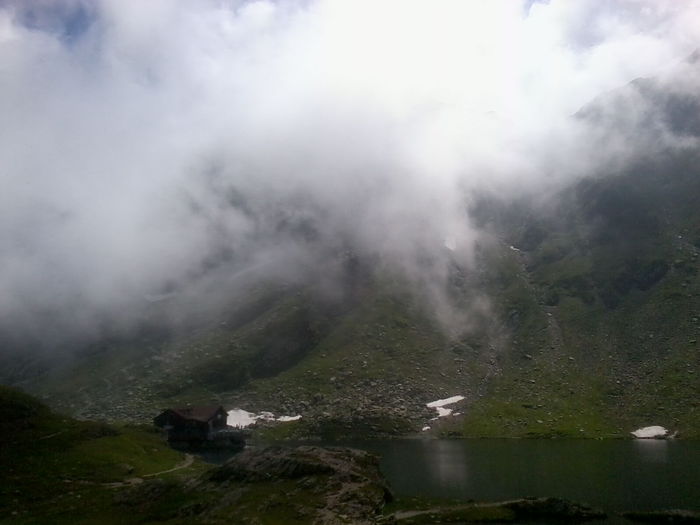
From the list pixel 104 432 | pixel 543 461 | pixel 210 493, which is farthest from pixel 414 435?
pixel 210 493

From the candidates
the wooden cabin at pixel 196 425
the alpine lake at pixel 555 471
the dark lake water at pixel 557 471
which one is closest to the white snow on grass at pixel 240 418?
the wooden cabin at pixel 196 425

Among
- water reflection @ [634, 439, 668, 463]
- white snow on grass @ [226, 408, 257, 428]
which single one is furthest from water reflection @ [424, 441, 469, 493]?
white snow on grass @ [226, 408, 257, 428]

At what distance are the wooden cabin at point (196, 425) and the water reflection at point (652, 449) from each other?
85326 millimetres

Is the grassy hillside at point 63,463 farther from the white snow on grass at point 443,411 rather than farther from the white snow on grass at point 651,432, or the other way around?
the white snow on grass at point 651,432

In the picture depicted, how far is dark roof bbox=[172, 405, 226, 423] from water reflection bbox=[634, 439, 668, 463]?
9417 cm

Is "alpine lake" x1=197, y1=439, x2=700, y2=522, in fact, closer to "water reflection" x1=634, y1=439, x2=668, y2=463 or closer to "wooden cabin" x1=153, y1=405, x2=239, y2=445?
"water reflection" x1=634, y1=439, x2=668, y2=463

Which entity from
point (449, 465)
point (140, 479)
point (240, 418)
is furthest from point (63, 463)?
point (240, 418)

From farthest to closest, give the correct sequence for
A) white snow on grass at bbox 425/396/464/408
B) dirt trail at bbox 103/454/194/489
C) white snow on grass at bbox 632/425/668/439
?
white snow on grass at bbox 425/396/464/408, white snow on grass at bbox 632/425/668/439, dirt trail at bbox 103/454/194/489

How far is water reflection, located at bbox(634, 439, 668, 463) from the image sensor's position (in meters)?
97.6

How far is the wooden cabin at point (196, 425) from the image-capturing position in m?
134

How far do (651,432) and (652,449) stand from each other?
29.0m

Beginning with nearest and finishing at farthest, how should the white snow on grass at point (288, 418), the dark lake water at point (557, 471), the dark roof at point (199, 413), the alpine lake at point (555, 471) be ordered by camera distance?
the alpine lake at point (555, 471)
the dark lake water at point (557, 471)
the dark roof at point (199, 413)
the white snow on grass at point (288, 418)

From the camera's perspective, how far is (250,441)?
145m

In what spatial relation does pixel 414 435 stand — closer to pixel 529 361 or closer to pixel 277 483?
pixel 529 361
